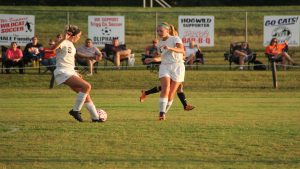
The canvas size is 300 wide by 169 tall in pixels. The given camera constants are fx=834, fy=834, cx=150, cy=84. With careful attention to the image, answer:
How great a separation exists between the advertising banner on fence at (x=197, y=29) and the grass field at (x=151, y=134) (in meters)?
9.97

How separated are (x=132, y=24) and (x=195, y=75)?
14187 millimetres

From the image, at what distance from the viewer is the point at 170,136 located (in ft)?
45.6

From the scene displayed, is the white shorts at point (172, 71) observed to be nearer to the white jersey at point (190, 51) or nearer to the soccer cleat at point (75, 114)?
the soccer cleat at point (75, 114)

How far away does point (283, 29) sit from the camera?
3653 cm

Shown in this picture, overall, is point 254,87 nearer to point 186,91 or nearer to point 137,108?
point 186,91

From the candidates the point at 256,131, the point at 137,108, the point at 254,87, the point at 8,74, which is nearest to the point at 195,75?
the point at 254,87

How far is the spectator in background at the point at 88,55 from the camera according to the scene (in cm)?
3164

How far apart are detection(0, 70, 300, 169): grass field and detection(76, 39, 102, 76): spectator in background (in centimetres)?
564

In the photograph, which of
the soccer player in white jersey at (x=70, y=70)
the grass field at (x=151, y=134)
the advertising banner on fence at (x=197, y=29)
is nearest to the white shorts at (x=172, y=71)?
the grass field at (x=151, y=134)

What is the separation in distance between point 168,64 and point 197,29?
19.3m

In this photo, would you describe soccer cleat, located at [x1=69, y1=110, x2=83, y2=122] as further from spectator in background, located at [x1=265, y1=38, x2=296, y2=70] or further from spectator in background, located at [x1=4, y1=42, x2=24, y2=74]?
spectator in background, located at [x1=265, y1=38, x2=296, y2=70]

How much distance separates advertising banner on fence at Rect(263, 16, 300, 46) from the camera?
1437 inches
